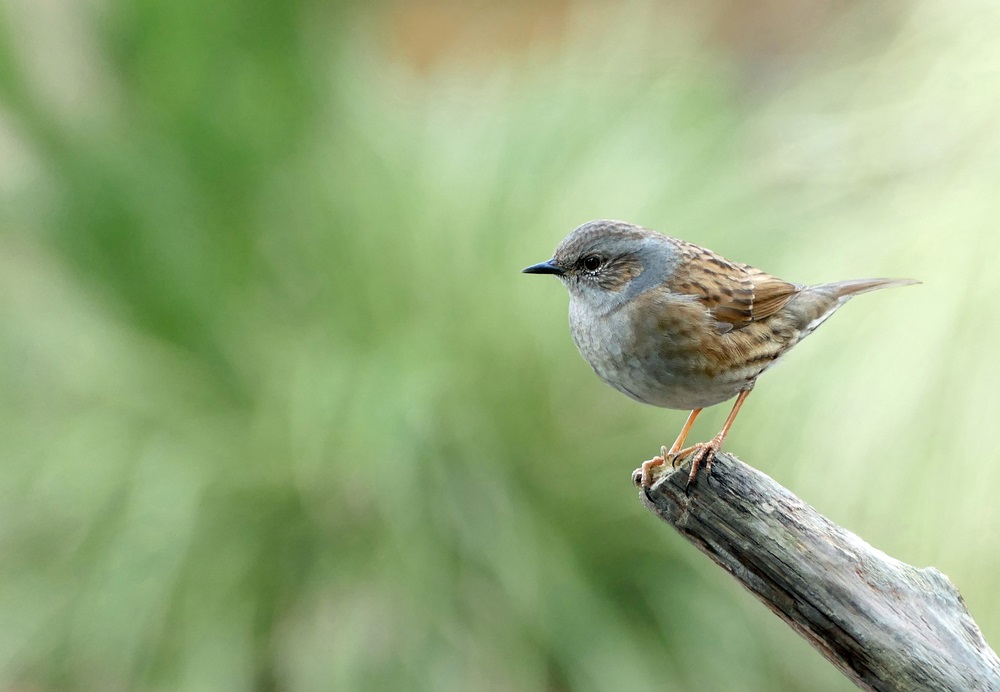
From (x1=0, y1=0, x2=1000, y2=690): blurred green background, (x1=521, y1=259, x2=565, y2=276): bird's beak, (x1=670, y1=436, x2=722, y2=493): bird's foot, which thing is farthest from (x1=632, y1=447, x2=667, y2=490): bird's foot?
(x1=0, y1=0, x2=1000, y2=690): blurred green background

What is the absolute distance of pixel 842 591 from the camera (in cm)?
182

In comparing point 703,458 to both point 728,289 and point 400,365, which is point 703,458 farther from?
point 400,365

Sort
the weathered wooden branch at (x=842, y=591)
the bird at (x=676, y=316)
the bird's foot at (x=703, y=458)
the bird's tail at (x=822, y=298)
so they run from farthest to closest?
1. the bird's tail at (x=822, y=298)
2. the bird at (x=676, y=316)
3. the bird's foot at (x=703, y=458)
4. the weathered wooden branch at (x=842, y=591)

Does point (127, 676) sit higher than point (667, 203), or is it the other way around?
point (667, 203)

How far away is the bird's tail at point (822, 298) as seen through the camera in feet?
8.15

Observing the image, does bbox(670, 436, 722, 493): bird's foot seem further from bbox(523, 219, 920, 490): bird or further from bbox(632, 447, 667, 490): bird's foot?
bbox(632, 447, 667, 490): bird's foot

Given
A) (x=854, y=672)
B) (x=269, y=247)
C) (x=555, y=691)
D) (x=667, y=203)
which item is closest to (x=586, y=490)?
(x=555, y=691)

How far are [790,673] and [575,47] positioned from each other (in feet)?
11.7

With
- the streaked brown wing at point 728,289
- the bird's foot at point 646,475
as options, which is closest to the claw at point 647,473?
the bird's foot at point 646,475

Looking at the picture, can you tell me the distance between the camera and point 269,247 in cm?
475

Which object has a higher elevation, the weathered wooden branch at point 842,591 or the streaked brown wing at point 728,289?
the streaked brown wing at point 728,289

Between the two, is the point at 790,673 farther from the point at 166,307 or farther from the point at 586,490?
the point at 166,307

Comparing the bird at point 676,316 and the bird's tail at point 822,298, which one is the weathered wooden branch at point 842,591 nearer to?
the bird at point 676,316

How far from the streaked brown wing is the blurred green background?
1.49 meters
